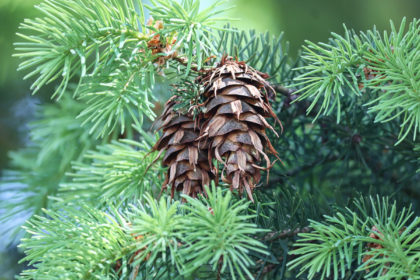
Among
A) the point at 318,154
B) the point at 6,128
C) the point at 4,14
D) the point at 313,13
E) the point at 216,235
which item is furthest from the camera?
the point at 313,13

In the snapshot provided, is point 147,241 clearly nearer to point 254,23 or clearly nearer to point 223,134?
point 223,134

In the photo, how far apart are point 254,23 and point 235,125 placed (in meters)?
0.59

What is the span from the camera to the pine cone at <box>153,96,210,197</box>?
376 millimetres

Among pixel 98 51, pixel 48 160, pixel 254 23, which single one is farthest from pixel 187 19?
pixel 254 23

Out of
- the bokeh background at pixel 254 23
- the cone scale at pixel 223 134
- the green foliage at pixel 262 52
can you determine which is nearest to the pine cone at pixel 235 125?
the cone scale at pixel 223 134

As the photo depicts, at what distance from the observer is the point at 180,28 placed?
368 mm

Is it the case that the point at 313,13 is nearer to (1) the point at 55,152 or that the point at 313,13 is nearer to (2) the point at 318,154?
(2) the point at 318,154

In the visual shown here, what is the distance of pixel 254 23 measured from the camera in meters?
0.90

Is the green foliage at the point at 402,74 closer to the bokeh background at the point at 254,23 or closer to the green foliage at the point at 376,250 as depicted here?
the green foliage at the point at 376,250

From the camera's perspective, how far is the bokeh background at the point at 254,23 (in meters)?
0.69

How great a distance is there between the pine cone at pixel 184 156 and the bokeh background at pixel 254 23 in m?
0.29

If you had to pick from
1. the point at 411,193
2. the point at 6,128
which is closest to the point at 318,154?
the point at 411,193

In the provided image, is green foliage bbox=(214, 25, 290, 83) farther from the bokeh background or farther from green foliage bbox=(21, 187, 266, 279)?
green foliage bbox=(21, 187, 266, 279)

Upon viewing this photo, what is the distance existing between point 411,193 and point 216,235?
0.37 m
